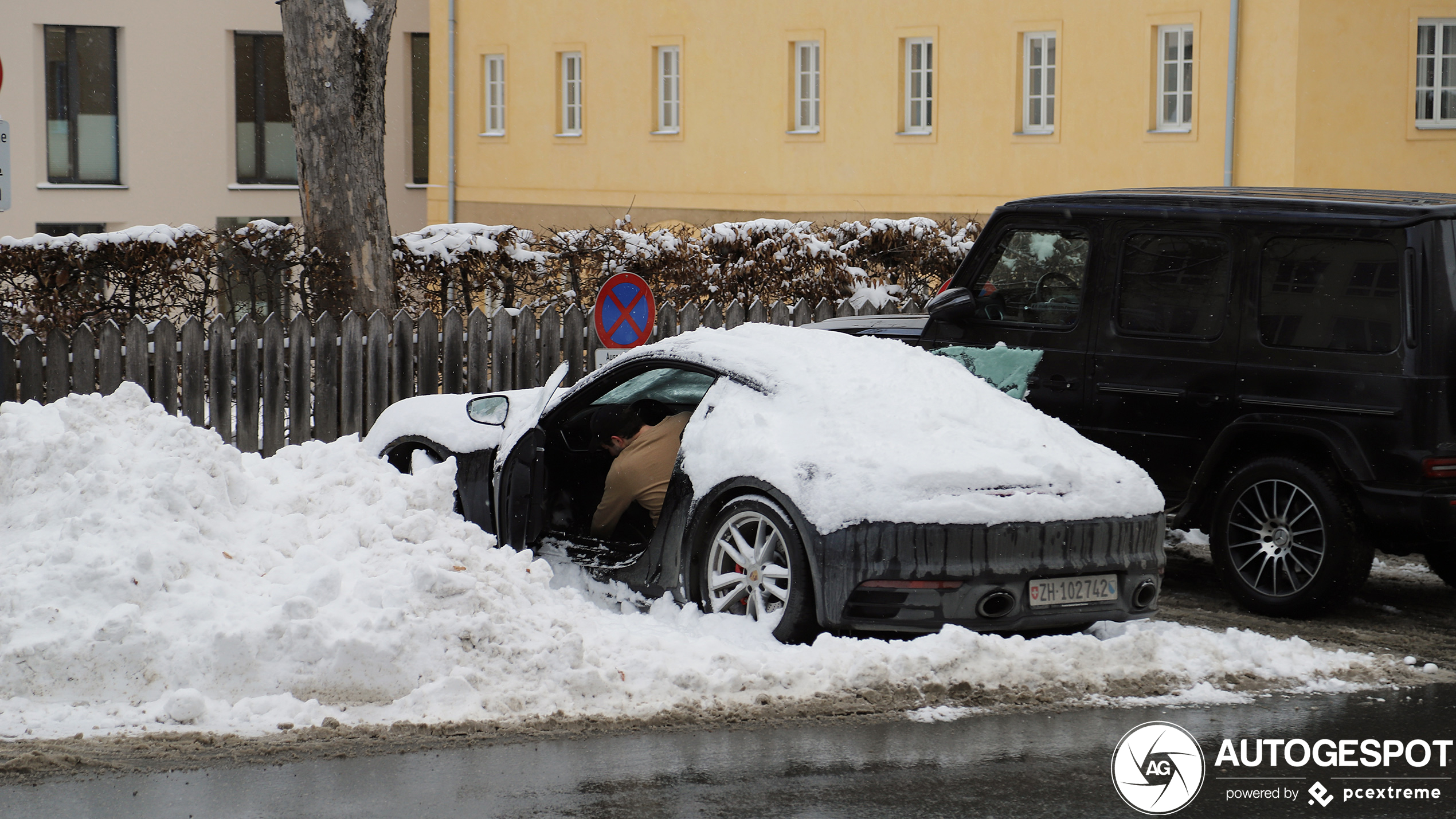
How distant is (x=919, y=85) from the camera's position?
1105 inches

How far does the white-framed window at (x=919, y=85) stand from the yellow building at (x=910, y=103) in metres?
0.04

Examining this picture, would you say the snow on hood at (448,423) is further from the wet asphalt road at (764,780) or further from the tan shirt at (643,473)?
the wet asphalt road at (764,780)

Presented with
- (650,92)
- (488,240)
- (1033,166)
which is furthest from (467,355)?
(650,92)

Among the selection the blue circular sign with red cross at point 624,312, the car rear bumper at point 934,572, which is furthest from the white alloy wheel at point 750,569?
the blue circular sign with red cross at point 624,312

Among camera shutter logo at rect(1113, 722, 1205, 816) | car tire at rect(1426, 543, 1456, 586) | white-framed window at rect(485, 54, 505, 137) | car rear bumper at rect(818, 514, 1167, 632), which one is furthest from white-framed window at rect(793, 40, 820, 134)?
camera shutter logo at rect(1113, 722, 1205, 816)

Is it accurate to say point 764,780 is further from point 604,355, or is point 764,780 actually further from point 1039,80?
point 1039,80

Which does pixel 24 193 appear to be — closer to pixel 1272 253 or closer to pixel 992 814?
pixel 1272 253

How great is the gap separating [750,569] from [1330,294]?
3427 millimetres

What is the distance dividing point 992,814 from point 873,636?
194 centimetres

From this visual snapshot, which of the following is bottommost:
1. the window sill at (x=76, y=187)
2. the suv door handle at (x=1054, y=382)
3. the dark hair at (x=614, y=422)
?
the dark hair at (x=614, y=422)

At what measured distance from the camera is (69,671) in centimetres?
616

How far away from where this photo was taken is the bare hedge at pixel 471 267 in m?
12.0

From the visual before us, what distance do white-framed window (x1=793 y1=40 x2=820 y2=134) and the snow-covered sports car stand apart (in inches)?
857

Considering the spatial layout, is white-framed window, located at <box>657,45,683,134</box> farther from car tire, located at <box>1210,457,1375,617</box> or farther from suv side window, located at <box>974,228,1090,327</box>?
car tire, located at <box>1210,457,1375,617</box>
